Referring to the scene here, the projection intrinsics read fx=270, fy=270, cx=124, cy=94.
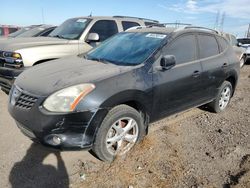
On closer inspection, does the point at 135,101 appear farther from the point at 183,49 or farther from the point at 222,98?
the point at 222,98

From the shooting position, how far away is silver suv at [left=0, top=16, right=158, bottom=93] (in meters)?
5.64

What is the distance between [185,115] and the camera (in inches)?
221

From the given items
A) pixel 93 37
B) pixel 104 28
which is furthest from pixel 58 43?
pixel 104 28

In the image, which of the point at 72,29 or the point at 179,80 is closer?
the point at 179,80

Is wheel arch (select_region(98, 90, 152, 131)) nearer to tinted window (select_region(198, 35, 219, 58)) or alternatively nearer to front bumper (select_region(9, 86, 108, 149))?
front bumper (select_region(9, 86, 108, 149))

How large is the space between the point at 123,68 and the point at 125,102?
48cm

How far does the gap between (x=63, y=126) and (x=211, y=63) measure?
3.12 meters

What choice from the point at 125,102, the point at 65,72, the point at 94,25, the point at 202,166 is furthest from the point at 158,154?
the point at 94,25

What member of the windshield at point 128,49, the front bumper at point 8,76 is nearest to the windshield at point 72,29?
the front bumper at point 8,76

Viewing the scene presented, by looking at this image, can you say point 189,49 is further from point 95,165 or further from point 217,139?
point 95,165

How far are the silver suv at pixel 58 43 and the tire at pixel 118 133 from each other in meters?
2.88

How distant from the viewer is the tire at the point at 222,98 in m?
5.56

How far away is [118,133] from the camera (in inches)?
143

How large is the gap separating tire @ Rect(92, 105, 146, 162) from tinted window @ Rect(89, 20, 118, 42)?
12.9 ft
